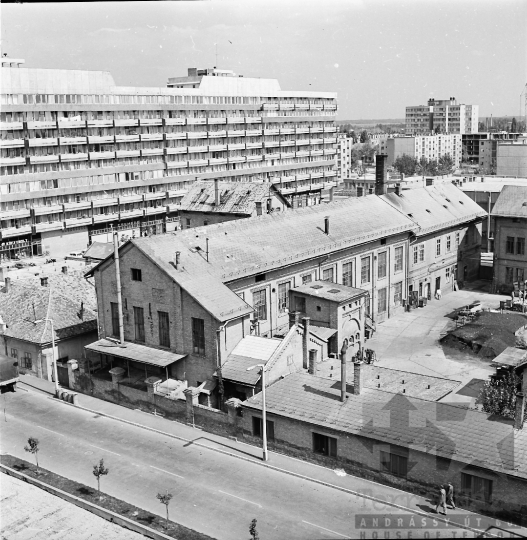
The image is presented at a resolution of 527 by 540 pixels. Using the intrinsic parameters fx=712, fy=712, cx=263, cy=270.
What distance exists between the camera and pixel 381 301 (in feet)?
214

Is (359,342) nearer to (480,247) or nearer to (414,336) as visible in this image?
(414,336)

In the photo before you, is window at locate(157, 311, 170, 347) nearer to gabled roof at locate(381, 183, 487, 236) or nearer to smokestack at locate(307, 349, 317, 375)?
smokestack at locate(307, 349, 317, 375)

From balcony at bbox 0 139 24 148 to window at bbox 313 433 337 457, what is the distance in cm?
7209

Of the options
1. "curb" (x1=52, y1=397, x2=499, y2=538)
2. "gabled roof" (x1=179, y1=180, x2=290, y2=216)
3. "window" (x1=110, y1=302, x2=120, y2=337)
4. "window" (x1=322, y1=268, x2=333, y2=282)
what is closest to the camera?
"curb" (x1=52, y1=397, x2=499, y2=538)

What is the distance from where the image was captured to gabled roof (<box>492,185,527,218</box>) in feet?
232

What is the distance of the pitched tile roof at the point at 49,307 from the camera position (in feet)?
173

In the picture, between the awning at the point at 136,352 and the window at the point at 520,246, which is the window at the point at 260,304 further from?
the window at the point at 520,246

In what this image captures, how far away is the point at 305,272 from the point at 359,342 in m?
6.98

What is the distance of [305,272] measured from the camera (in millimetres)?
56719

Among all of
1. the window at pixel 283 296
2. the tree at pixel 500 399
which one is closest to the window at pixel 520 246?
the window at pixel 283 296

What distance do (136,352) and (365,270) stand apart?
24.4 m

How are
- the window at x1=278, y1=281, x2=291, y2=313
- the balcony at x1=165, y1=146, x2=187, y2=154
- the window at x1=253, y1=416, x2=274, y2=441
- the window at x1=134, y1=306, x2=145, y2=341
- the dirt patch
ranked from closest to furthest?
the dirt patch
the window at x1=253, y1=416, x2=274, y2=441
the window at x1=134, y1=306, x2=145, y2=341
the window at x1=278, y1=281, x2=291, y2=313
the balcony at x1=165, y1=146, x2=187, y2=154

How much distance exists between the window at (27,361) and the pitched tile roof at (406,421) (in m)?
20.4

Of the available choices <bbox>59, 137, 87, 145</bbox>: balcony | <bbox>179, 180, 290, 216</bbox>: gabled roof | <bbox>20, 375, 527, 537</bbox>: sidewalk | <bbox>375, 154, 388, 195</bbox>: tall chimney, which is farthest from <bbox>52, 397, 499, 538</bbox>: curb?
<bbox>59, 137, 87, 145</bbox>: balcony
